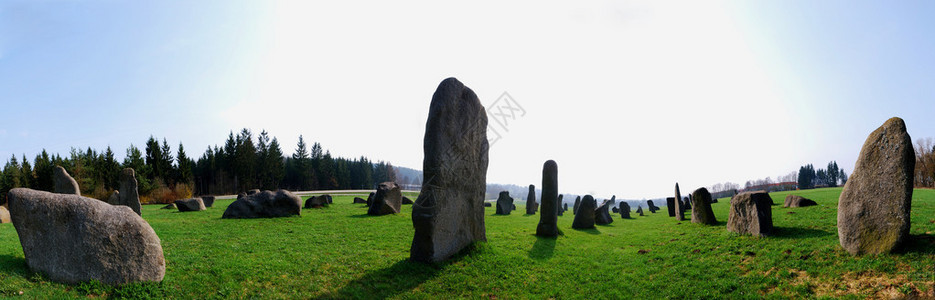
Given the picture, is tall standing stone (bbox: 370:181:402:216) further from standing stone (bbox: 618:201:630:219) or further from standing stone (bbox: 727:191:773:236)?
standing stone (bbox: 727:191:773:236)

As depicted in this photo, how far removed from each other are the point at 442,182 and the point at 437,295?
262 centimetres

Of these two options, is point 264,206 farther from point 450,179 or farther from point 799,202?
Answer: point 799,202

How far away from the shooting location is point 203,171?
69.4 meters

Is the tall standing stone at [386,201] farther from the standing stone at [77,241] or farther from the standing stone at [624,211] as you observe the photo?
the standing stone at [624,211]

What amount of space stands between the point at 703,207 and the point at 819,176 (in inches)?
4275

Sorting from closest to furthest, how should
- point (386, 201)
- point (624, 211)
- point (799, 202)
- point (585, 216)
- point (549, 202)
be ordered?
point (549, 202) → point (799, 202) → point (585, 216) → point (386, 201) → point (624, 211)

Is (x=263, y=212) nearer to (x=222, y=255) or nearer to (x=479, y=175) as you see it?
(x=222, y=255)

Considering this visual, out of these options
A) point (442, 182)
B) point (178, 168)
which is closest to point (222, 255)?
point (442, 182)

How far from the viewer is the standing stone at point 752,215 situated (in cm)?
1069

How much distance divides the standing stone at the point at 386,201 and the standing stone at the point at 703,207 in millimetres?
13339

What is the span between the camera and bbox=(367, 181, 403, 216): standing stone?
1952 centimetres

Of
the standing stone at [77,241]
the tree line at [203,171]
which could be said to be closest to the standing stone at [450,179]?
the standing stone at [77,241]

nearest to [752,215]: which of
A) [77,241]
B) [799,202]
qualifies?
[799,202]

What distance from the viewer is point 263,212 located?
18.5 meters
